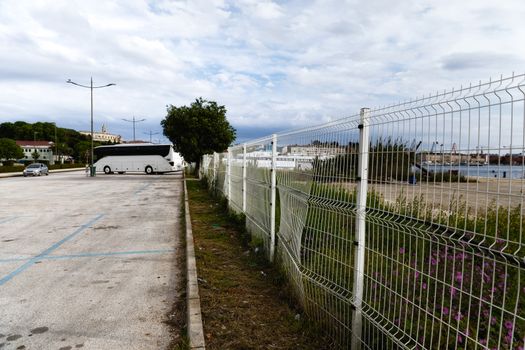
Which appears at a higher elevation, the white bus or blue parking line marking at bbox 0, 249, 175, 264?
the white bus

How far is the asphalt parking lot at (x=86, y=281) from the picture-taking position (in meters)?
4.18

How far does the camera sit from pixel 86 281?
5930 millimetres

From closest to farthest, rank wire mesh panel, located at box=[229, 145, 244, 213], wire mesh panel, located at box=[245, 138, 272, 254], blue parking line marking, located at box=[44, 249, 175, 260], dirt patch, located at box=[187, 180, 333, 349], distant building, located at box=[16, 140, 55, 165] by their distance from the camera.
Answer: dirt patch, located at box=[187, 180, 333, 349], wire mesh panel, located at box=[245, 138, 272, 254], blue parking line marking, located at box=[44, 249, 175, 260], wire mesh panel, located at box=[229, 145, 244, 213], distant building, located at box=[16, 140, 55, 165]

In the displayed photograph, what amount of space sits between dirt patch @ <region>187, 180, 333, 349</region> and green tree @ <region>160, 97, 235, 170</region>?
87.9ft

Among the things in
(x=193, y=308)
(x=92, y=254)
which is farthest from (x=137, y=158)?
(x=193, y=308)

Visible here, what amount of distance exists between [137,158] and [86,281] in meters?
42.9

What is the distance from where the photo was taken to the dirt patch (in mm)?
3990

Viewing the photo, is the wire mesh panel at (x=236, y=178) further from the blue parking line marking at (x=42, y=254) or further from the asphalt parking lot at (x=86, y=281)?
the blue parking line marking at (x=42, y=254)

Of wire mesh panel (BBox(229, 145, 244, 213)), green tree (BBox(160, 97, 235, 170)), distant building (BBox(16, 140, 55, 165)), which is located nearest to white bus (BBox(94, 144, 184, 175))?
green tree (BBox(160, 97, 235, 170))

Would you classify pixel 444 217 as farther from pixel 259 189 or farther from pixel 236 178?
pixel 236 178

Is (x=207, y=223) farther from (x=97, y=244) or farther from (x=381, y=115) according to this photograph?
(x=381, y=115)

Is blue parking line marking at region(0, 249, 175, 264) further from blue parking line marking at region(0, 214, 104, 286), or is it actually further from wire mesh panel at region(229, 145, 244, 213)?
wire mesh panel at region(229, 145, 244, 213)

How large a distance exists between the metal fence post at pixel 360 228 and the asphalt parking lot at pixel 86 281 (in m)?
1.79

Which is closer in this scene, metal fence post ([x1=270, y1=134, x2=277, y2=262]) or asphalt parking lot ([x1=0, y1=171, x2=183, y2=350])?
asphalt parking lot ([x1=0, y1=171, x2=183, y2=350])
